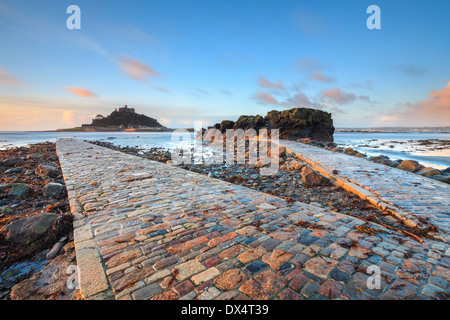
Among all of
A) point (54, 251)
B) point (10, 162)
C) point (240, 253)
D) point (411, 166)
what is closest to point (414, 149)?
point (411, 166)

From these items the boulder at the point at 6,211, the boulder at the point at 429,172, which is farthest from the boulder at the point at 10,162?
the boulder at the point at 429,172

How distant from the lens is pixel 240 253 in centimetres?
257

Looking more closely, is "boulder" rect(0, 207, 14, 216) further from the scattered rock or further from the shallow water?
the shallow water

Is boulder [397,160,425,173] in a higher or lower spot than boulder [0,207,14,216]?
higher

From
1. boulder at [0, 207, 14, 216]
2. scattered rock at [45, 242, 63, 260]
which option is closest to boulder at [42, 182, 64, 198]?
boulder at [0, 207, 14, 216]

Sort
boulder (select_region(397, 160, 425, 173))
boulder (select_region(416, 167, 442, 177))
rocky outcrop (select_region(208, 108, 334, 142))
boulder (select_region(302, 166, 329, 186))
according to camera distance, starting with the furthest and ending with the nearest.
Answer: rocky outcrop (select_region(208, 108, 334, 142)) < boulder (select_region(397, 160, 425, 173)) < boulder (select_region(416, 167, 442, 177)) < boulder (select_region(302, 166, 329, 186))

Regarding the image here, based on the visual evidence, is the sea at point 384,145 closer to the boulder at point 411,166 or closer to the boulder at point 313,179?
the boulder at point 411,166

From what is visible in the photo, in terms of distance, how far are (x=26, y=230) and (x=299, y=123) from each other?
28356 millimetres

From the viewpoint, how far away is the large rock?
3060 mm

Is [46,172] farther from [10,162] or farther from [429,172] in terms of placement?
[429,172]

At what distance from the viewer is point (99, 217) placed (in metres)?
3.65

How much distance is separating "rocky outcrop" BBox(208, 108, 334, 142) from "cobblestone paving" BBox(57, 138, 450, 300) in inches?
984

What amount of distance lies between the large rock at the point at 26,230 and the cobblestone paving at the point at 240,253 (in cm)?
45
